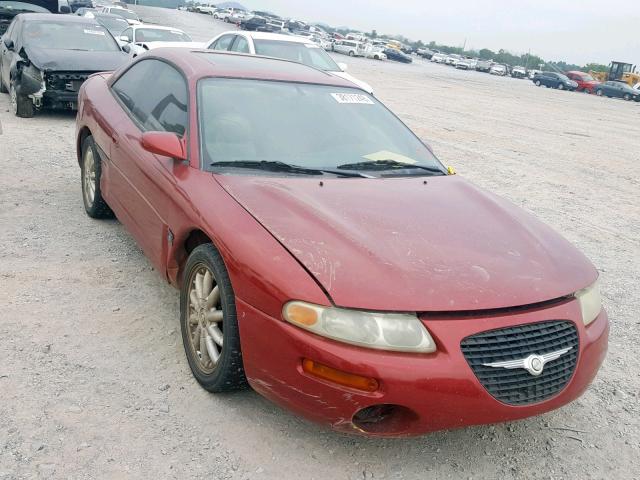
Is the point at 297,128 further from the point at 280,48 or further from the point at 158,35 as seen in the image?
the point at 158,35

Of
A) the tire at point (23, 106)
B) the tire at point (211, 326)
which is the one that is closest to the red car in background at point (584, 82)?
the tire at point (23, 106)

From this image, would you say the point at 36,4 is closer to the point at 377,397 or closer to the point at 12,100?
the point at 12,100

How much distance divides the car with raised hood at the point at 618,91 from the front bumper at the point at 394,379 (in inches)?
1743

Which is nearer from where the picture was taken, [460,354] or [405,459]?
[460,354]

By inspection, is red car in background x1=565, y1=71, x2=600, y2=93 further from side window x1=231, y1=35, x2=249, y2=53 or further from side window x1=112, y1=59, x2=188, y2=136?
side window x1=112, y1=59, x2=188, y2=136

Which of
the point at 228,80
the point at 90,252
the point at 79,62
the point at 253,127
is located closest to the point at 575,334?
the point at 253,127

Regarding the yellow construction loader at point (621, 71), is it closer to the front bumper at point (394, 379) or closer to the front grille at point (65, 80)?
the front grille at point (65, 80)

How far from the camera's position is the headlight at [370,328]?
2.44 meters

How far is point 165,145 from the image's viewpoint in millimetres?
3455

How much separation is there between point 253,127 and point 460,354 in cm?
187

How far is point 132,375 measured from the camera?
3.17m

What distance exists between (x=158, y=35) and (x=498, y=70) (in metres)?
54.7

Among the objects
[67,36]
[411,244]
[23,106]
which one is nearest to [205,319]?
[411,244]

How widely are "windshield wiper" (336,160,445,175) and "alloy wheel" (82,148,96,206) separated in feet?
7.53
